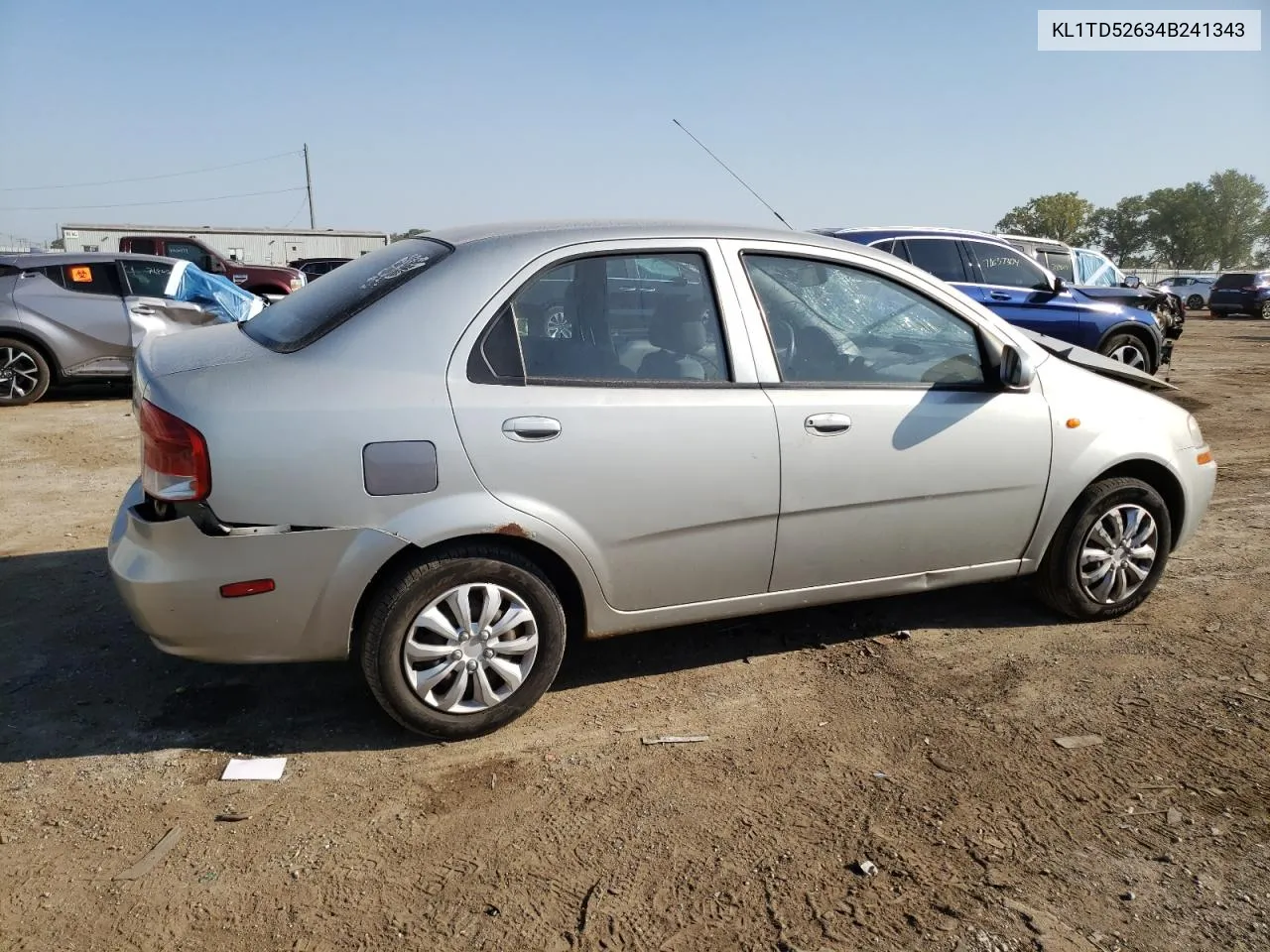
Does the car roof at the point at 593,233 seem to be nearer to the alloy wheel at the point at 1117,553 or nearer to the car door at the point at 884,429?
the car door at the point at 884,429

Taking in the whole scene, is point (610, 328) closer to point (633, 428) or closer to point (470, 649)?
point (633, 428)

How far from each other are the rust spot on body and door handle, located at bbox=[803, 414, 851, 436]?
111 cm

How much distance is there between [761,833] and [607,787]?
524 millimetres

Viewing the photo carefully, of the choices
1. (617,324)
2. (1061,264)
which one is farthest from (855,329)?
(1061,264)

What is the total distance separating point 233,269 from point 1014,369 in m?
16.7

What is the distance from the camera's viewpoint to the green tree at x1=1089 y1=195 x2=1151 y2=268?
76500 millimetres

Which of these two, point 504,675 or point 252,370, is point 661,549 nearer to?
point 504,675

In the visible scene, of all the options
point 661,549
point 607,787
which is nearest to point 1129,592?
point 661,549

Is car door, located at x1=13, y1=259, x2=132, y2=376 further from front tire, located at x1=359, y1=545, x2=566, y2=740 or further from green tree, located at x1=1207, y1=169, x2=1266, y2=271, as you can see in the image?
green tree, located at x1=1207, y1=169, x2=1266, y2=271

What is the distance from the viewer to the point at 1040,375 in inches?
156

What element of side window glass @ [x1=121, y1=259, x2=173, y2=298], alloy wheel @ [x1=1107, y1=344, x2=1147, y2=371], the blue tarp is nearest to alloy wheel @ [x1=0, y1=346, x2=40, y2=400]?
side window glass @ [x1=121, y1=259, x2=173, y2=298]

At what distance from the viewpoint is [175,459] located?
9.53 ft

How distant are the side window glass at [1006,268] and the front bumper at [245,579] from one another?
930 cm

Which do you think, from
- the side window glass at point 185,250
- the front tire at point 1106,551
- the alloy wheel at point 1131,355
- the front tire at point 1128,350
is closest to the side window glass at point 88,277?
the side window glass at point 185,250
